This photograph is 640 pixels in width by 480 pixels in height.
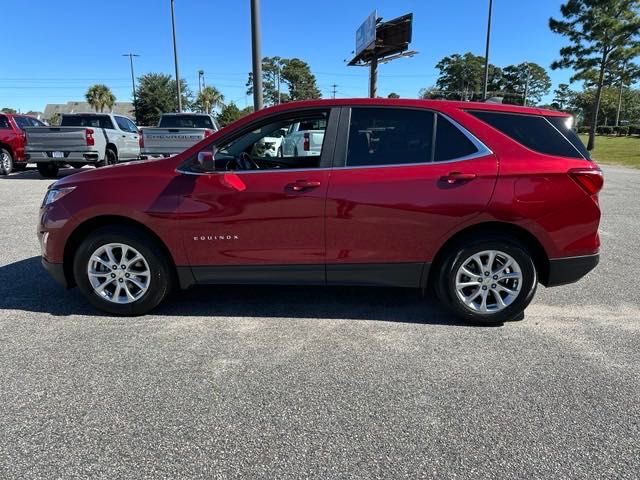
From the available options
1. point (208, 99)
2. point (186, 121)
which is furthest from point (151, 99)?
point (186, 121)

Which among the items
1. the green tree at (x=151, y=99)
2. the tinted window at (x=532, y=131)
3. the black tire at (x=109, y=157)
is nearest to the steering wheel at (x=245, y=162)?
the tinted window at (x=532, y=131)

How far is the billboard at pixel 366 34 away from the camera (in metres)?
26.0

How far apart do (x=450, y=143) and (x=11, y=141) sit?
14930 millimetres

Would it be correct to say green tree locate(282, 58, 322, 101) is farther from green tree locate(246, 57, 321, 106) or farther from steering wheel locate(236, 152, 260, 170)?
steering wheel locate(236, 152, 260, 170)

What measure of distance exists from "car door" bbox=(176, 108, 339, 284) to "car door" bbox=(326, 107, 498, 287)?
0.14 metres

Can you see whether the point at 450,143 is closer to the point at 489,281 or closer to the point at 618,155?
the point at 489,281

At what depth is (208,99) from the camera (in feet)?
284

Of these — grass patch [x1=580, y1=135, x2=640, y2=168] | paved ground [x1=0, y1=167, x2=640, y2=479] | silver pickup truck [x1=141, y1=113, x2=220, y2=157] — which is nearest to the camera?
paved ground [x1=0, y1=167, x2=640, y2=479]

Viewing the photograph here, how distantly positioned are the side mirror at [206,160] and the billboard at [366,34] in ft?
80.8

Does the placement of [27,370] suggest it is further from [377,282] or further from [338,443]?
[377,282]

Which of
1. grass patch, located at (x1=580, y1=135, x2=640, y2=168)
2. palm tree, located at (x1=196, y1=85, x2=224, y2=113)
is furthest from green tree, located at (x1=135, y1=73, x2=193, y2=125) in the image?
grass patch, located at (x1=580, y1=135, x2=640, y2=168)

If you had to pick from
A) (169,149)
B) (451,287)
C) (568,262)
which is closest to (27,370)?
(451,287)

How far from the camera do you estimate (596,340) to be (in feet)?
11.9

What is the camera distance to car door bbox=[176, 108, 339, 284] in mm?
3723
